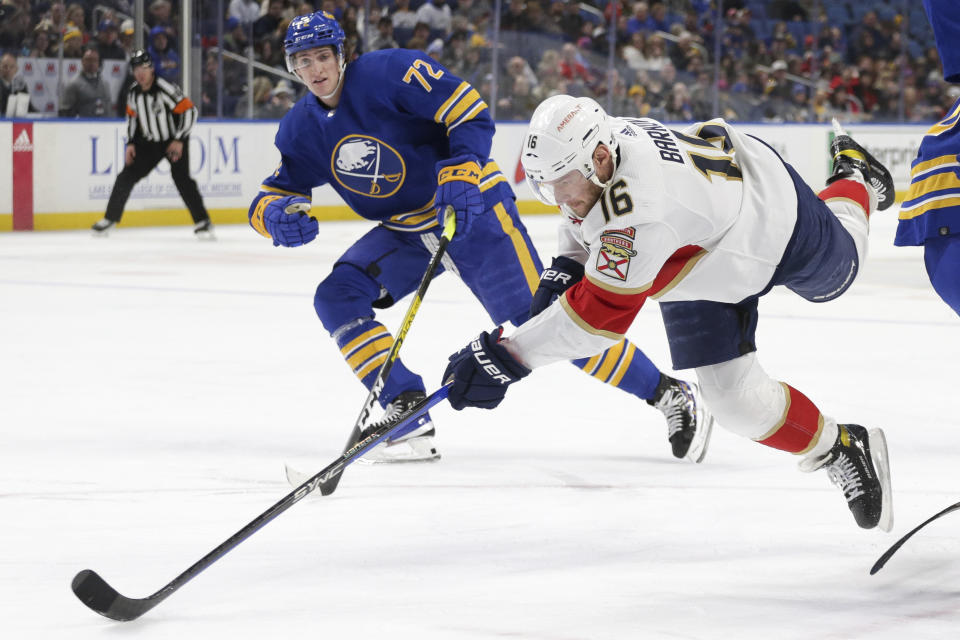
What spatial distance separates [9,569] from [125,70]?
26.6 ft

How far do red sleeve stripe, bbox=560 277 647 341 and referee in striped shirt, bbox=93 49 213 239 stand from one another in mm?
7241

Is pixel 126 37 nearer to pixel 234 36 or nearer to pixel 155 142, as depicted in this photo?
pixel 234 36

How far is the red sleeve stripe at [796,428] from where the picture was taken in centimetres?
271

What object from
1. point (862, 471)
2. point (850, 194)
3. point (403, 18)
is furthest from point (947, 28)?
point (403, 18)

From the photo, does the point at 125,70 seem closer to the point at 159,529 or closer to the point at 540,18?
the point at 540,18

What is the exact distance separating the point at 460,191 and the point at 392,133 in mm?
279

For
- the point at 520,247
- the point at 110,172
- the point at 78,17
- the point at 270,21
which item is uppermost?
the point at 520,247

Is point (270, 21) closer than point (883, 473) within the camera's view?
No

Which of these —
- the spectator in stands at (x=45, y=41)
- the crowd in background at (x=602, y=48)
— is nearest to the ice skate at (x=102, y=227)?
the crowd in background at (x=602, y=48)

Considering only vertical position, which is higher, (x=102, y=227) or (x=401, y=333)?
(x=401, y=333)

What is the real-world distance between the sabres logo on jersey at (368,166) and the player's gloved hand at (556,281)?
2.84 ft

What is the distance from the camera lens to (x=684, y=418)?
11.3 ft

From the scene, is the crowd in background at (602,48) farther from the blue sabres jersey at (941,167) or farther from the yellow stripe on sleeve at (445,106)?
the blue sabres jersey at (941,167)

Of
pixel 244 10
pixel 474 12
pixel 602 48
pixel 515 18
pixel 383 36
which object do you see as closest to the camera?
pixel 244 10
